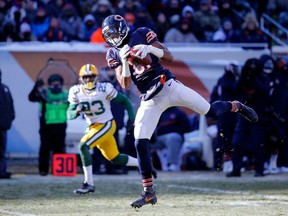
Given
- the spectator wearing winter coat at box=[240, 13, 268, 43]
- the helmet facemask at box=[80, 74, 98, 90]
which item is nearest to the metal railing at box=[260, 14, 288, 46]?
the spectator wearing winter coat at box=[240, 13, 268, 43]

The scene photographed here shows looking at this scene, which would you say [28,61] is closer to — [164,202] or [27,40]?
[27,40]

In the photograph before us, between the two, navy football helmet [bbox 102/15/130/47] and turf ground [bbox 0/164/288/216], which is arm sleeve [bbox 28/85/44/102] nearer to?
turf ground [bbox 0/164/288/216]

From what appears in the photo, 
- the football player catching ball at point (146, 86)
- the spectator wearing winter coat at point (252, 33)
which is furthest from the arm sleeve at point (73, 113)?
the spectator wearing winter coat at point (252, 33)

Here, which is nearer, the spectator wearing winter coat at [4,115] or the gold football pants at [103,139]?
the gold football pants at [103,139]

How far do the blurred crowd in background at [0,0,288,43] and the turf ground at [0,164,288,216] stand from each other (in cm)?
294

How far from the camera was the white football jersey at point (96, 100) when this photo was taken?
1188 centimetres

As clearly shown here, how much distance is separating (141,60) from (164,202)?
2.03 m

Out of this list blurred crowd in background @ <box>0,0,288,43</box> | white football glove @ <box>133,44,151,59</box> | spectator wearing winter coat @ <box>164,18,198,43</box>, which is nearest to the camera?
white football glove @ <box>133,44,151,59</box>

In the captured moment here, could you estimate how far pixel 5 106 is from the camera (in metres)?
13.9

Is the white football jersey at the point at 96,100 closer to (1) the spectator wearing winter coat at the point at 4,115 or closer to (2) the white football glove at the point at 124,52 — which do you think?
(1) the spectator wearing winter coat at the point at 4,115

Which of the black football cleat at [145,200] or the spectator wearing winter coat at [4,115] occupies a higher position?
the spectator wearing winter coat at [4,115]

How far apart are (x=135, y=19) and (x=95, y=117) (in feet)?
16.9

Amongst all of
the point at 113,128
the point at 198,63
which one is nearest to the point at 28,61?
the point at 198,63

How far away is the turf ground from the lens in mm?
9398
